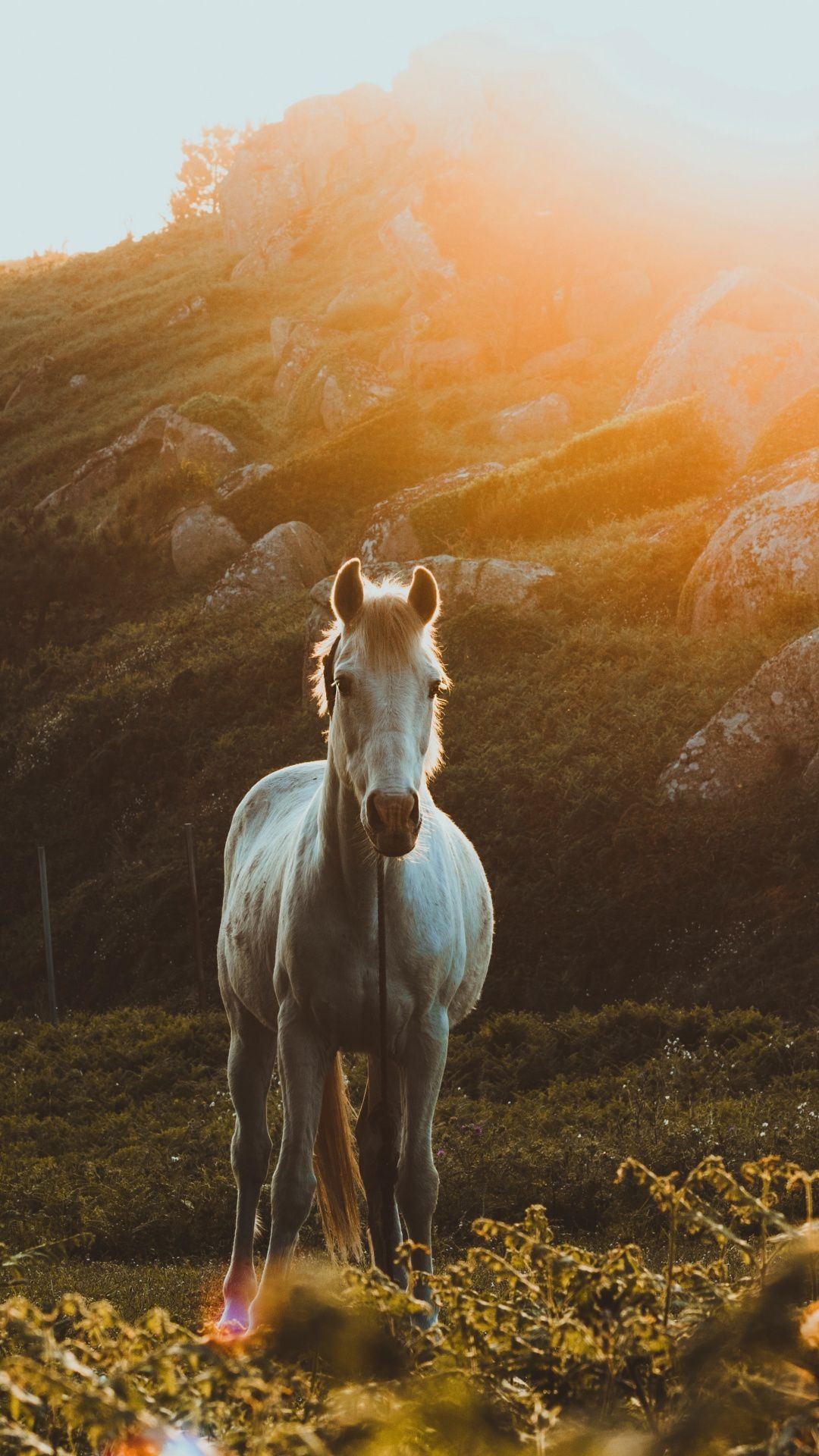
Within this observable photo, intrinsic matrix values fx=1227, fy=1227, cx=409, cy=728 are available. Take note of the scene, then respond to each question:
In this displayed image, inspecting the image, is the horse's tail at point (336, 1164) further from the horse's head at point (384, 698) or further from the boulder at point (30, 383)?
the boulder at point (30, 383)

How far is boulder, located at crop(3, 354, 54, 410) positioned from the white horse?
157 feet

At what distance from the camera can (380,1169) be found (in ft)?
16.0

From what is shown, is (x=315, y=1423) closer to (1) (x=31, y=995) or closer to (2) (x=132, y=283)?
(1) (x=31, y=995)

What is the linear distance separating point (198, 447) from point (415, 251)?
1299 centimetres

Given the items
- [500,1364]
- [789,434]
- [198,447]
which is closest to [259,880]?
[500,1364]

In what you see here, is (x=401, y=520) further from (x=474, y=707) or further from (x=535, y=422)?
(x=474, y=707)

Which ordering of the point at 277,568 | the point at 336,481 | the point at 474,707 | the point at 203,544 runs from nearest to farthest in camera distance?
the point at 474,707, the point at 277,568, the point at 203,544, the point at 336,481

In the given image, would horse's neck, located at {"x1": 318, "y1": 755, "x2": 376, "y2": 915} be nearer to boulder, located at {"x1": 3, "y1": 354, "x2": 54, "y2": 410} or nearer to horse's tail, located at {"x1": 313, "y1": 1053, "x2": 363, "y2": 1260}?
horse's tail, located at {"x1": 313, "y1": 1053, "x2": 363, "y2": 1260}

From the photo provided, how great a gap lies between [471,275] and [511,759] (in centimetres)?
2991

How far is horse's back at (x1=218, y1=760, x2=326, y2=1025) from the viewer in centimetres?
567

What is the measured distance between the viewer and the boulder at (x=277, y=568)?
27.9 meters

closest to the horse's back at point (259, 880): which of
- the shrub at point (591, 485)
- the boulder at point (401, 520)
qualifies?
the shrub at point (591, 485)

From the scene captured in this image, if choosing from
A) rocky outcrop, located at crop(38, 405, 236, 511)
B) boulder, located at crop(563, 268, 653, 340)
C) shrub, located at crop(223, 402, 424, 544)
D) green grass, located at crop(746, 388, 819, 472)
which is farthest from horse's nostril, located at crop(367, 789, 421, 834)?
boulder, located at crop(563, 268, 653, 340)

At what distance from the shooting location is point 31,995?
704 inches
